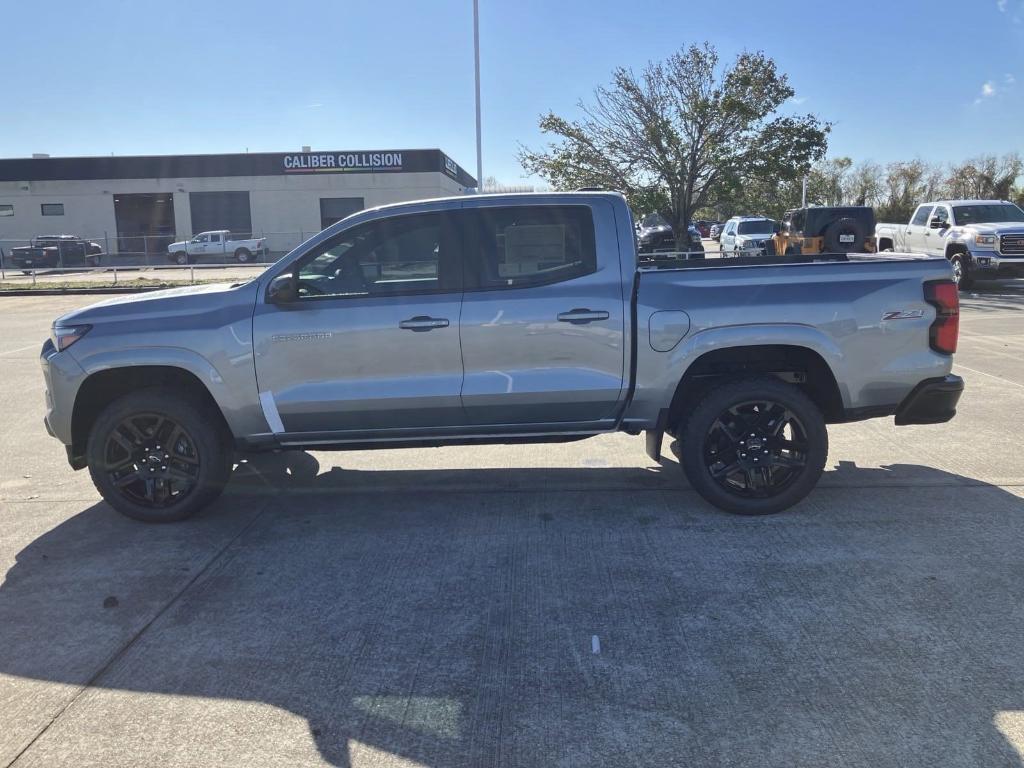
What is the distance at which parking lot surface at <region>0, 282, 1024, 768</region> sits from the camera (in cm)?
305

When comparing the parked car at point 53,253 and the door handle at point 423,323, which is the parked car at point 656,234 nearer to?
the door handle at point 423,323

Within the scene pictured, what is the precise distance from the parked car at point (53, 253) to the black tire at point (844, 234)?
34.2 meters

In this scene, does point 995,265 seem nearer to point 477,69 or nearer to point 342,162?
point 477,69

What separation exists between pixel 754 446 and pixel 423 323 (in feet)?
7.05

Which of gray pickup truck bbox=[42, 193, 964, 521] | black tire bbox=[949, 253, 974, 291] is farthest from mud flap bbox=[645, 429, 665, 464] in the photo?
black tire bbox=[949, 253, 974, 291]

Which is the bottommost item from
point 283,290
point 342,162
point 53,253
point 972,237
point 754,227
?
point 283,290

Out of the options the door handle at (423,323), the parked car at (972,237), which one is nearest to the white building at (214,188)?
the parked car at (972,237)

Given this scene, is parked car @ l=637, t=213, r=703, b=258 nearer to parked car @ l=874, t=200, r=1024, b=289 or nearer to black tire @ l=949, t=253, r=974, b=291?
parked car @ l=874, t=200, r=1024, b=289

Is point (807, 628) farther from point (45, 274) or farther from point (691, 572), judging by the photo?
point (45, 274)

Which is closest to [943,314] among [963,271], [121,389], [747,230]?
[121,389]

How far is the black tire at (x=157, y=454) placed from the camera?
5.21 meters

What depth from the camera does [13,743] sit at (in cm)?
309

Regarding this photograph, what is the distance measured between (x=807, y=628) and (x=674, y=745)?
3.68 feet

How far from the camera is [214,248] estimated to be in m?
42.0
